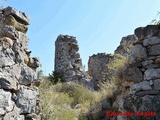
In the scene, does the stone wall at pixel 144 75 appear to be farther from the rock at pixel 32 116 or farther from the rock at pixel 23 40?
the rock at pixel 23 40

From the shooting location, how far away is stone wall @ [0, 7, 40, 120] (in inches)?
111

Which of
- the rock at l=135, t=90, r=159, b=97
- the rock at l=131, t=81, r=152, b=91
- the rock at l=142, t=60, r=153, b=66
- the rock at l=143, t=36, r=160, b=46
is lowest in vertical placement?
the rock at l=135, t=90, r=159, b=97

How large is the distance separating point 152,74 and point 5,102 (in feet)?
8.20

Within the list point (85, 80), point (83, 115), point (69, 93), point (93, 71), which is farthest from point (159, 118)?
point (93, 71)

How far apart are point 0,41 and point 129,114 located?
2.55 m

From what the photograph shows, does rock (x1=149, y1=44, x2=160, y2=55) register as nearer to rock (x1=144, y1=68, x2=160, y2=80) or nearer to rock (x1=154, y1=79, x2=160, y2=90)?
rock (x1=144, y1=68, x2=160, y2=80)

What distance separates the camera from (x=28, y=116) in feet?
10.3

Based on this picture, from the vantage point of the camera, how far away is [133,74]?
410cm

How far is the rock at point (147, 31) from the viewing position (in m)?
4.09

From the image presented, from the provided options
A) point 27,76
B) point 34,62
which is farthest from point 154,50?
point 27,76

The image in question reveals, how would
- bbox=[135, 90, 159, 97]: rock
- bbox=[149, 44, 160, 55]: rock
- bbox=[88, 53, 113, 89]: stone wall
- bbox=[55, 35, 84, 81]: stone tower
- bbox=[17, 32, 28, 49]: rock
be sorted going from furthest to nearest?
bbox=[88, 53, 113, 89]: stone wall
bbox=[55, 35, 84, 81]: stone tower
bbox=[149, 44, 160, 55]: rock
bbox=[135, 90, 159, 97]: rock
bbox=[17, 32, 28, 49]: rock

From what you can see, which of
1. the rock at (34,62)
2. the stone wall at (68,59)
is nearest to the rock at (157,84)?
the rock at (34,62)

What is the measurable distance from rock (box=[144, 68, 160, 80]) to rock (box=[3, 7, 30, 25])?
227 cm

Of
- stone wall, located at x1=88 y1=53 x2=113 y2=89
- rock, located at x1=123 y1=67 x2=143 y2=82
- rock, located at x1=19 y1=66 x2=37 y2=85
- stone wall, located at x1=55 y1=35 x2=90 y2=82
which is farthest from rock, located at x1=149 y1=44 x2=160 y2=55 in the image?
stone wall, located at x1=88 y1=53 x2=113 y2=89
